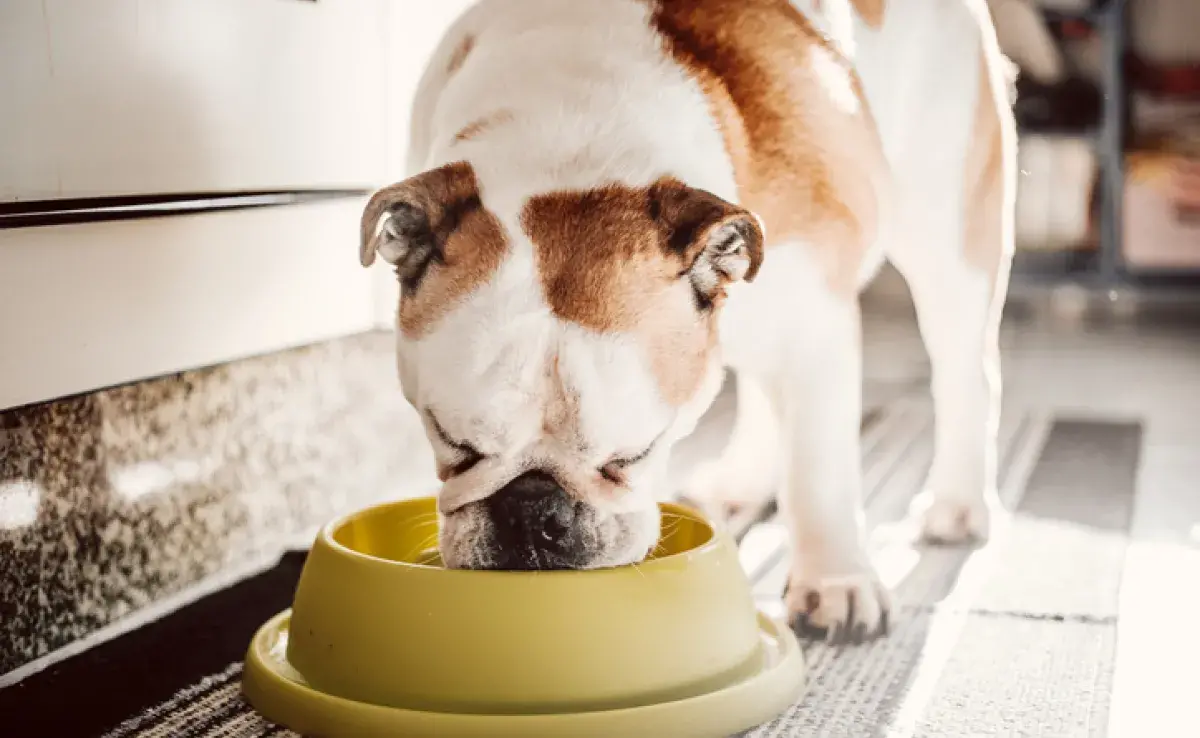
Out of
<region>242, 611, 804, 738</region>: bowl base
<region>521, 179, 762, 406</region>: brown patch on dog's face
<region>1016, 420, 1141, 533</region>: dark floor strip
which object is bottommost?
<region>1016, 420, 1141, 533</region>: dark floor strip

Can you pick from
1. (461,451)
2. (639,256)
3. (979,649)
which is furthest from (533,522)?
(979,649)

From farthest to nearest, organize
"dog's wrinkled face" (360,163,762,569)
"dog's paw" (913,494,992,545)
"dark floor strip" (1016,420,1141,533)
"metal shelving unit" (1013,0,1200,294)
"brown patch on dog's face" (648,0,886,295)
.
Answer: "metal shelving unit" (1013,0,1200,294) < "dark floor strip" (1016,420,1141,533) < "dog's paw" (913,494,992,545) < "brown patch on dog's face" (648,0,886,295) < "dog's wrinkled face" (360,163,762,569)

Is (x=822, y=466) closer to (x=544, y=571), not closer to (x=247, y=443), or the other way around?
(x=544, y=571)

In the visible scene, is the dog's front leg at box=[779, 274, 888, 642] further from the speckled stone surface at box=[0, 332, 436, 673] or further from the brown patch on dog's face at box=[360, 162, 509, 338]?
the speckled stone surface at box=[0, 332, 436, 673]

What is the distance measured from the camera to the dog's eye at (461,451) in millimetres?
1574

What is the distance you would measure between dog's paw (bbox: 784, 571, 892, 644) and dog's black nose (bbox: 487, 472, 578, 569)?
0.47m

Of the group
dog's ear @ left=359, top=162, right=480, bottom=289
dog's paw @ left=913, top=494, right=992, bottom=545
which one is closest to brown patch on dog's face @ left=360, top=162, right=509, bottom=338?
dog's ear @ left=359, top=162, right=480, bottom=289

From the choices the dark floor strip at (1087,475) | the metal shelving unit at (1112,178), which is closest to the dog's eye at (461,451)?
the dark floor strip at (1087,475)

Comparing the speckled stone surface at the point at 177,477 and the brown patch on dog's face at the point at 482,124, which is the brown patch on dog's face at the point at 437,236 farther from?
the speckled stone surface at the point at 177,477

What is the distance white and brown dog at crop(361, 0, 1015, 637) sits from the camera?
1528 millimetres

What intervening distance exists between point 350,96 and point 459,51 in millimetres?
615

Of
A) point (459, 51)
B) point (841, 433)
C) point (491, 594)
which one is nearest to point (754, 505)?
point (841, 433)

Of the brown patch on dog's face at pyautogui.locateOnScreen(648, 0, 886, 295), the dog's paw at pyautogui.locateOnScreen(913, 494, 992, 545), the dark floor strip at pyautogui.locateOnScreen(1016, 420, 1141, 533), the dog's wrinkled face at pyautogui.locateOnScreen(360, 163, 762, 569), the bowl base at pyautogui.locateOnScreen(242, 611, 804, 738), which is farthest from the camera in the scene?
the dark floor strip at pyautogui.locateOnScreen(1016, 420, 1141, 533)

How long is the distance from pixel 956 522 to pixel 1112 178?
3052 mm
